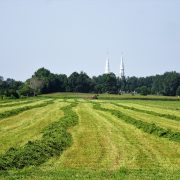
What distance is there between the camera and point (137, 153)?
2358 cm

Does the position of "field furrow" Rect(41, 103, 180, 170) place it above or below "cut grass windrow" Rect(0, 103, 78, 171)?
below

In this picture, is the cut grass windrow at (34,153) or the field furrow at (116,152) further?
the field furrow at (116,152)

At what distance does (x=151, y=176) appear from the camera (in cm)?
1778

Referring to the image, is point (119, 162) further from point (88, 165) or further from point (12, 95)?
point (12, 95)

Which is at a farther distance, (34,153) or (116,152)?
(116,152)

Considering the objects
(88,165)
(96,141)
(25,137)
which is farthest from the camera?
(25,137)

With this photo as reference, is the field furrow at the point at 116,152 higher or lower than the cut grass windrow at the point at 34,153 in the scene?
lower

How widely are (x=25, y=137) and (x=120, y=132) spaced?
7.35 m

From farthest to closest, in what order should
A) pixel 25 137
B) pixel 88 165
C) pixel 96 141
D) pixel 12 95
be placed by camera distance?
pixel 12 95, pixel 25 137, pixel 96 141, pixel 88 165

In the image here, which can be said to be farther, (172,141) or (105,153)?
(172,141)

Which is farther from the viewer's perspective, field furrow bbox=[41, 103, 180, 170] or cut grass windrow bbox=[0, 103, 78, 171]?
field furrow bbox=[41, 103, 180, 170]

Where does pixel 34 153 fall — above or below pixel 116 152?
above

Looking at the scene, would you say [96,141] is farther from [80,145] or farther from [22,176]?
[22,176]

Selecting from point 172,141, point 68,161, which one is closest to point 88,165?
point 68,161
